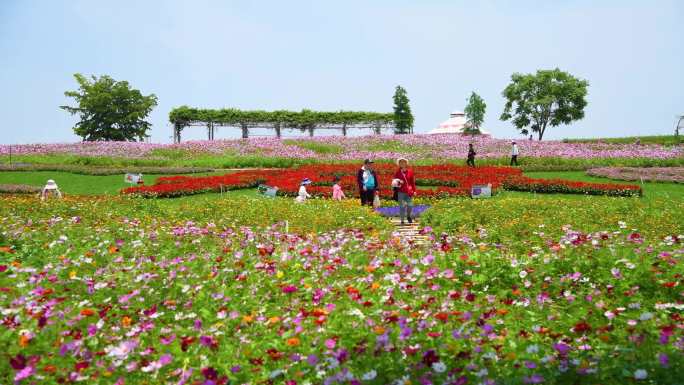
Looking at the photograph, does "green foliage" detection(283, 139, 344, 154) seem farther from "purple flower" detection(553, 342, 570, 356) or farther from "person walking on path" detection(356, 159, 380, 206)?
"purple flower" detection(553, 342, 570, 356)

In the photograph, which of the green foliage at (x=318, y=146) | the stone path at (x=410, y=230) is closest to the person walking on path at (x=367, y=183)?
the stone path at (x=410, y=230)

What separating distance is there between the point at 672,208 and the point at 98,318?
37.9 ft

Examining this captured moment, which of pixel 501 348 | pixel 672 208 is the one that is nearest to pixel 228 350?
pixel 501 348

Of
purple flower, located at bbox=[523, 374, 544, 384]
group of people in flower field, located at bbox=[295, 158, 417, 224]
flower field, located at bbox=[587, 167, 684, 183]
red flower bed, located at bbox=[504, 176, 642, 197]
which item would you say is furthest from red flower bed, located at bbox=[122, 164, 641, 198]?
purple flower, located at bbox=[523, 374, 544, 384]

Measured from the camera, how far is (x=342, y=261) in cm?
620

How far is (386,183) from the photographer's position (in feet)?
62.2

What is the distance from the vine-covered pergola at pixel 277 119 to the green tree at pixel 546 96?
505 inches

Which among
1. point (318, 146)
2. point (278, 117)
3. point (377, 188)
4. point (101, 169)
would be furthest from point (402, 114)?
point (377, 188)

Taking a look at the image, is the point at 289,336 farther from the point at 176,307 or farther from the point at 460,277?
the point at 460,277

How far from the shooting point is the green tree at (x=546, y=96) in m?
56.3

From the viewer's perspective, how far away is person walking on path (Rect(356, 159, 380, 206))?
47.0ft

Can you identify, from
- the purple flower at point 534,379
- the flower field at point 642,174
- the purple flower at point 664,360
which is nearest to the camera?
the purple flower at point 534,379

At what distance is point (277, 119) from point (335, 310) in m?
50.2

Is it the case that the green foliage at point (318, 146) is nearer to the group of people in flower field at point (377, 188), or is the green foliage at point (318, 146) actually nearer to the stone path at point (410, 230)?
the group of people in flower field at point (377, 188)
